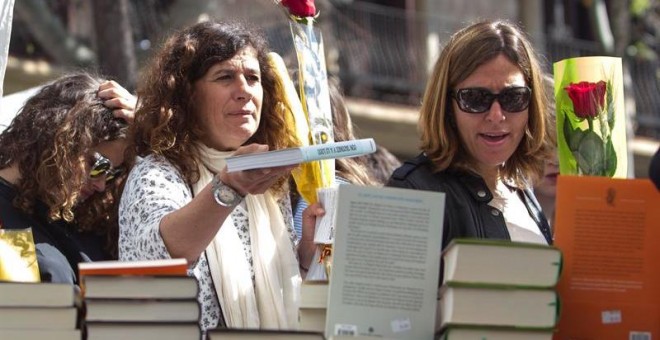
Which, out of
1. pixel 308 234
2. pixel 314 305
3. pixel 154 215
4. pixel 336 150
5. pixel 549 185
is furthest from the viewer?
pixel 549 185

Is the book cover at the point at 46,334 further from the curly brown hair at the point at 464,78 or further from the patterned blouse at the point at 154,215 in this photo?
the curly brown hair at the point at 464,78

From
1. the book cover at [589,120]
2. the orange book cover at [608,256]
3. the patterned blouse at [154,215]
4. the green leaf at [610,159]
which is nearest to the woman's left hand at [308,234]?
the patterned blouse at [154,215]

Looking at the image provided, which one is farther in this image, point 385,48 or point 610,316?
point 385,48

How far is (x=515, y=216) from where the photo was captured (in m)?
4.39

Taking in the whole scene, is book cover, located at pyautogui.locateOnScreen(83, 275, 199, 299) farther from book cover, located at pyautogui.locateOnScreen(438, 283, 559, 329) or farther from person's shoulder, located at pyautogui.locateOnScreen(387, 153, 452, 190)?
person's shoulder, located at pyautogui.locateOnScreen(387, 153, 452, 190)

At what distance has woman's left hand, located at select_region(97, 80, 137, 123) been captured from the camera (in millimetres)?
5055

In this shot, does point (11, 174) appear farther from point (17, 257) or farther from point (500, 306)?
point (500, 306)

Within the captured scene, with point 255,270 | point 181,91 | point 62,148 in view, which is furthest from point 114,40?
point 255,270

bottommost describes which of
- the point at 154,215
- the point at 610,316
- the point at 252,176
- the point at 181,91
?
the point at 610,316

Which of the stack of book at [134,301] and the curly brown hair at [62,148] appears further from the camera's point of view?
the curly brown hair at [62,148]

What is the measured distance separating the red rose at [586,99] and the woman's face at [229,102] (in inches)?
35.6

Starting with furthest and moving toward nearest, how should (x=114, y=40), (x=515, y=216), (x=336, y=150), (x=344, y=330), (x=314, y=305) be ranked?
(x=114, y=40) → (x=515, y=216) → (x=336, y=150) → (x=314, y=305) → (x=344, y=330)

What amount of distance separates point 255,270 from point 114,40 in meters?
4.16

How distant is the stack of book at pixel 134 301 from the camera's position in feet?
11.5
